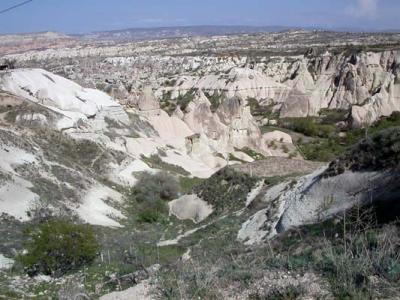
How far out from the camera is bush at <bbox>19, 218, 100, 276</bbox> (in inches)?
515

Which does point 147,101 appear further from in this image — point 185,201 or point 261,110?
point 261,110

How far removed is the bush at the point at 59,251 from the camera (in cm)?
1308

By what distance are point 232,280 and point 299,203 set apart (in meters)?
8.88

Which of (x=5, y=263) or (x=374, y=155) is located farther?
(x=374, y=155)

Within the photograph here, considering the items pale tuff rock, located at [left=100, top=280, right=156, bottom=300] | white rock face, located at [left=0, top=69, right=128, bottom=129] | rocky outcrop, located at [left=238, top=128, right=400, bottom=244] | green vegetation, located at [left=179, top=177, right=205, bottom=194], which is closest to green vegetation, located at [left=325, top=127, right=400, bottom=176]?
rocky outcrop, located at [left=238, top=128, right=400, bottom=244]

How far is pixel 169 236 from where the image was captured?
18531 millimetres

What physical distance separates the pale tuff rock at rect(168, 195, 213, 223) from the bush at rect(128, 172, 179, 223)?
487 mm

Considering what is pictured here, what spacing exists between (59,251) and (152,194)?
10.7 m

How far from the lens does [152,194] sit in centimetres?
2405

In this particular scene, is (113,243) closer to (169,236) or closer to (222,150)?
(169,236)

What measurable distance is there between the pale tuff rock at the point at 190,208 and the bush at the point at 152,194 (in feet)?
1.60

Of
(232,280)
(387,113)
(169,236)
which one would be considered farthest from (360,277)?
(387,113)

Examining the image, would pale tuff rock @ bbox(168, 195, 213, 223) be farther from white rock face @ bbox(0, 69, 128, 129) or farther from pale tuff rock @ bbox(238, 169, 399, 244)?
white rock face @ bbox(0, 69, 128, 129)

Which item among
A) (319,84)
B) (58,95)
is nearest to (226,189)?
(58,95)
